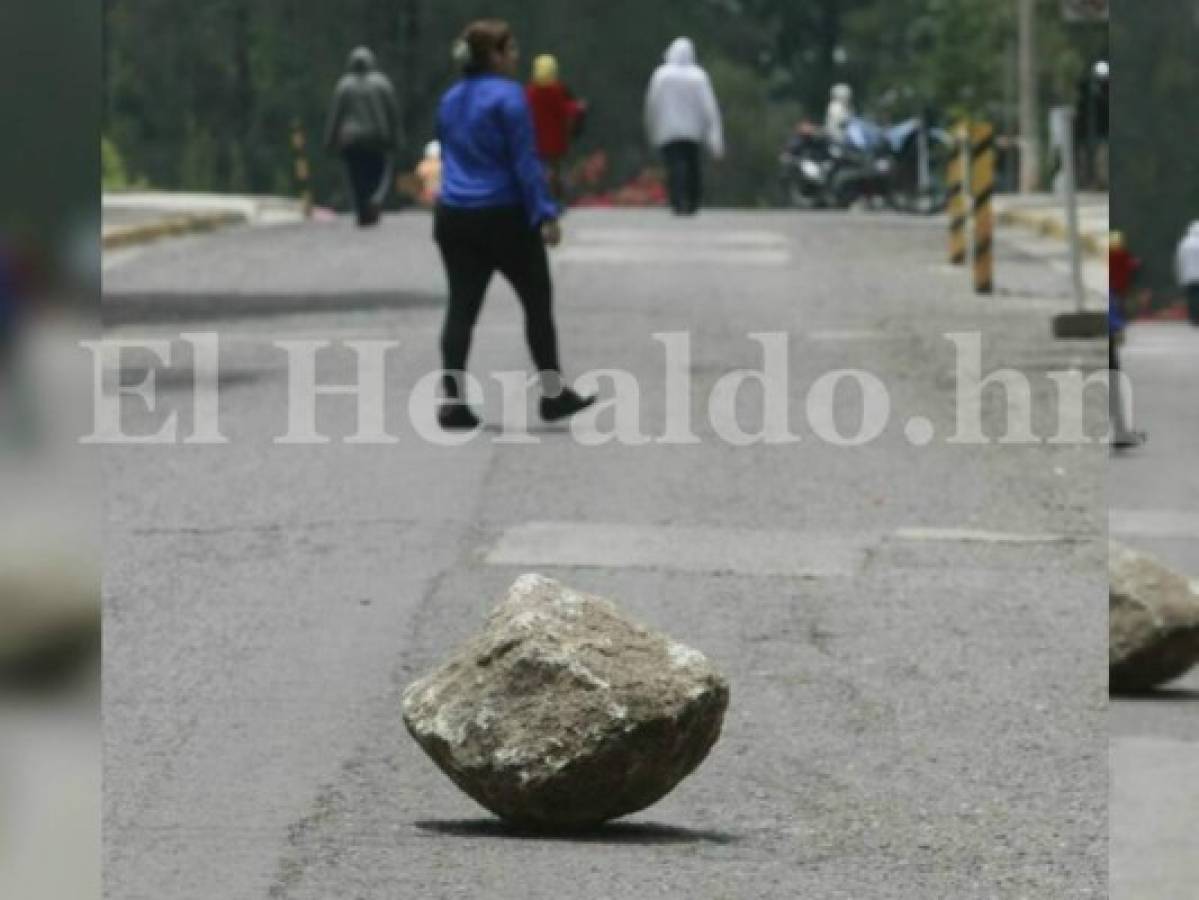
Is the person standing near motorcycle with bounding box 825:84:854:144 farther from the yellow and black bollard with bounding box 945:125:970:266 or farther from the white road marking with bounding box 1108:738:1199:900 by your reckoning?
the white road marking with bounding box 1108:738:1199:900

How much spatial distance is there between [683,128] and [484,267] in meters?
22.0

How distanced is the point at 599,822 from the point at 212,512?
6343 millimetres

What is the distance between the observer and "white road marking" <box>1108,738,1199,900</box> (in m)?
5.05

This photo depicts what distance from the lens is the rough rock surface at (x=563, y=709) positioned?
5773 millimetres

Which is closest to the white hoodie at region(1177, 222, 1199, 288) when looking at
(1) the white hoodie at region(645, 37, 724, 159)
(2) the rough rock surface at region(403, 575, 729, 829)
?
(2) the rough rock surface at region(403, 575, 729, 829)

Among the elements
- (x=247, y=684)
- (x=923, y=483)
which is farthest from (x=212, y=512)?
(x=247, y=684)

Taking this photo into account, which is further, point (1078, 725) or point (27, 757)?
point (1078, 725)

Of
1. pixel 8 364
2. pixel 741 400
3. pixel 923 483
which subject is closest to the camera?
pixel 8 364

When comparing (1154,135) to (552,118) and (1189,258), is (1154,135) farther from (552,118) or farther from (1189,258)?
(552,118)

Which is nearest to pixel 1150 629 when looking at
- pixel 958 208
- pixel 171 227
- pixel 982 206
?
pixel 982 206

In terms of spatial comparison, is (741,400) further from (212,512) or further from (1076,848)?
(1076,848)

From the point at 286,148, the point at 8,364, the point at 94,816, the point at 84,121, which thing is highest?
the point at 84,121

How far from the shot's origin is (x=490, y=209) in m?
14.6

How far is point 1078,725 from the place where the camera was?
795 cm
